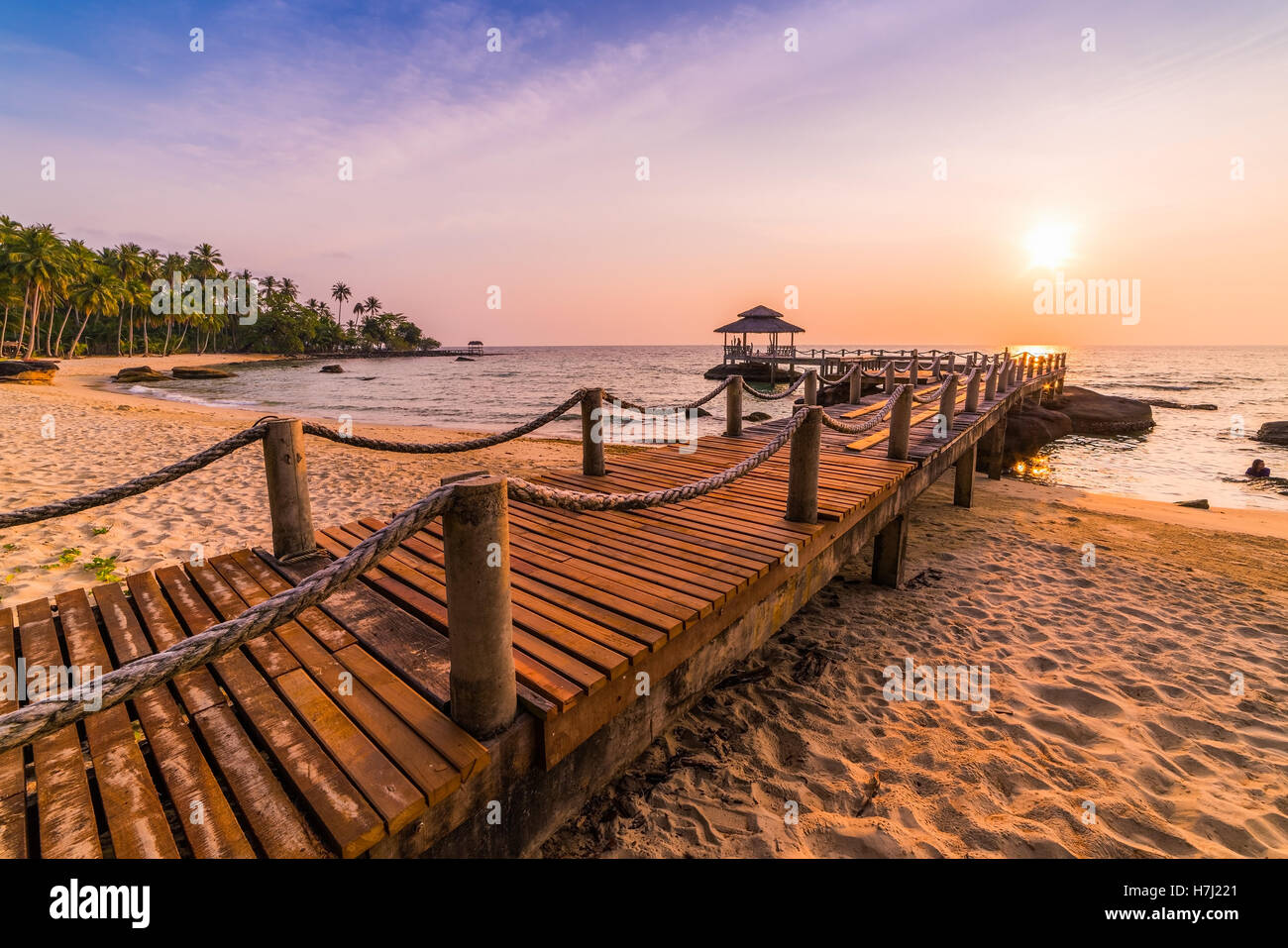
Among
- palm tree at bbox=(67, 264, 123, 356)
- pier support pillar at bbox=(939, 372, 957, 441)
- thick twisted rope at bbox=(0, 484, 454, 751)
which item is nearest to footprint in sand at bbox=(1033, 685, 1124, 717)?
thick twisted rope at bbox=(0, 484, 454, 751)

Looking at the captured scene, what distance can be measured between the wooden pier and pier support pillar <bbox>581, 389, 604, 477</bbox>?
45.3 inches

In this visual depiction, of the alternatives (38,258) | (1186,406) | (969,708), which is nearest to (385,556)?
(969,708)

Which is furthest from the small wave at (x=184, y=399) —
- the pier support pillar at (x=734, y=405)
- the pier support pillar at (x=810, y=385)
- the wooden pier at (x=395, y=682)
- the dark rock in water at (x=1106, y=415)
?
the dark rock in water at (x=1106, y=415)

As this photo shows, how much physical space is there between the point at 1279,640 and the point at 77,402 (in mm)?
30603

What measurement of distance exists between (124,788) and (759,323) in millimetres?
36977

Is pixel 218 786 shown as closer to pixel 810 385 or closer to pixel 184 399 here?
pixel 810 385

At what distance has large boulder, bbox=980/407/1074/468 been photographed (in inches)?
623

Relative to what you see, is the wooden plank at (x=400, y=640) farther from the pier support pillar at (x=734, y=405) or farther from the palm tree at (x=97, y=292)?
the palm tree at (x=97, y=292)

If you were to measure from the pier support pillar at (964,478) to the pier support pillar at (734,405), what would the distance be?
4201mm

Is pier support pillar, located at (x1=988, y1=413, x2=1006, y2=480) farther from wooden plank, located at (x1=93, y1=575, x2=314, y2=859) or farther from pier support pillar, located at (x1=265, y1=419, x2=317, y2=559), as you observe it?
wooden plank, located at (x1=93, y1=575, x2=314, y2=859)

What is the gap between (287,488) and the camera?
3.57m

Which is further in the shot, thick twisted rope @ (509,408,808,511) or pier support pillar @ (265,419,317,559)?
pier support pillar @ (265,419,317,559)

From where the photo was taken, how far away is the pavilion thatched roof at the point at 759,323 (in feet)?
115
